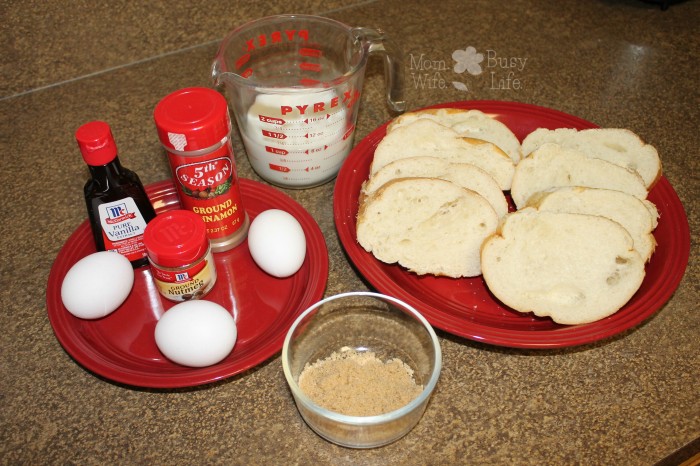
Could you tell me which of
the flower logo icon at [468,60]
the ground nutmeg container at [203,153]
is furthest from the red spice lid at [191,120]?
the flower logo icon at [468,60]

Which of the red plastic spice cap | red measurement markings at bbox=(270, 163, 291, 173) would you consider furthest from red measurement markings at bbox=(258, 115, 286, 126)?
the red plastic spice cap

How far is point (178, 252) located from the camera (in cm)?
111

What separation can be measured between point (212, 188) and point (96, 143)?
0.23 metres

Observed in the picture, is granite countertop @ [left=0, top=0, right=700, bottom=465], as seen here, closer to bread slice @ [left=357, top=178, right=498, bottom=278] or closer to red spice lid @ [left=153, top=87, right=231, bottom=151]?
bread slice @ [left=357, top=178, right=498, bottom=278]

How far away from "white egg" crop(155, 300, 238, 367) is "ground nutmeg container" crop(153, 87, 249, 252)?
0.23m

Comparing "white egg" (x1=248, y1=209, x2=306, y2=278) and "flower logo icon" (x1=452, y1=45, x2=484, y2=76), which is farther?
"flower logo icon" (x1=452, y1=45, x2=484, y2=76)

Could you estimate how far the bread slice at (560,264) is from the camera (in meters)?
1.17

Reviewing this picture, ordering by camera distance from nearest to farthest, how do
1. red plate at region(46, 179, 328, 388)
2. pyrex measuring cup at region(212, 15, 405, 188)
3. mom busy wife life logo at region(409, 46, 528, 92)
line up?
1. red plate at region(46, 179, 328, 388)
2. pyrex measuring cup at region(212, 15, 405, 188)
3. mom busy wife life logo at region(409, 46, 528, 92)

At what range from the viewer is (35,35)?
1.62 m

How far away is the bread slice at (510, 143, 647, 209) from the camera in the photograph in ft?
4.40

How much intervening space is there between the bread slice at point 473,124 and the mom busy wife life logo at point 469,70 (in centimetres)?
32

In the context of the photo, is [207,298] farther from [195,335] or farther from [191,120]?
[191,120]

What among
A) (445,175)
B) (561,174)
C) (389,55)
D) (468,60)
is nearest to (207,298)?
(445,175)

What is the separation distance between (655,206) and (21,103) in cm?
164
